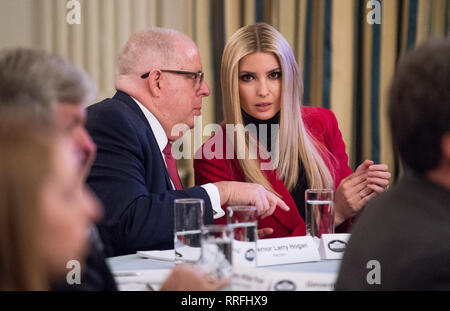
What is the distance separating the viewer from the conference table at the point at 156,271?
1.21 m

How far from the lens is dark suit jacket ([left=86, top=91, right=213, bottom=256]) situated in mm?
1744

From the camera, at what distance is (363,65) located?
3.48m

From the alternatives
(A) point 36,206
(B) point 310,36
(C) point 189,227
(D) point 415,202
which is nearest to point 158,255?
(C) point 189,227

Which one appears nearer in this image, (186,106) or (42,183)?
(42,183)

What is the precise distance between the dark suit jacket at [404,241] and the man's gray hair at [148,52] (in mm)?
1447

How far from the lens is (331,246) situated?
1.61 meters

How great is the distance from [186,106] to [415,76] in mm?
1509

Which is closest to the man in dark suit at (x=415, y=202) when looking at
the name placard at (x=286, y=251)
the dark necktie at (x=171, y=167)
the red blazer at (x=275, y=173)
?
the name placard at (x=286, y=251)

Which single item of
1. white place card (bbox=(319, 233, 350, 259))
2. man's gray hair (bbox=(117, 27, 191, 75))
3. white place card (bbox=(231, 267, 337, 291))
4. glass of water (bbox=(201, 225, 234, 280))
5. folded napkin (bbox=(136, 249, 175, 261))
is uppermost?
man's gray hair (bbox=(117, 27, 191, 75))

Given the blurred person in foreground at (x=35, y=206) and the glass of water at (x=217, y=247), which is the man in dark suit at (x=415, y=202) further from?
the blurred person in foreground at (x=35, y=206)

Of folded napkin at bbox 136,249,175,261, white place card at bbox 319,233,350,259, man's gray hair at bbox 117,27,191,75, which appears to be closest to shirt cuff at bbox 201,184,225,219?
folded napkin at bbox 136,249,175,261

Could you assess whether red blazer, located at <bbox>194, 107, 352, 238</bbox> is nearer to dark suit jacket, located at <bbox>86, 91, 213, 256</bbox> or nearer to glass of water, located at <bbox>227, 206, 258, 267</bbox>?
dark suit jacket, located at <bbox>86, 91, 213, 256</bbox>
